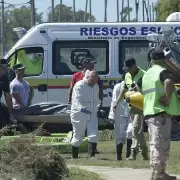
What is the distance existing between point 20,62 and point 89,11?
4642 cm

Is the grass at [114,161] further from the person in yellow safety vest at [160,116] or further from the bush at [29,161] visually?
the bush at [29,161]

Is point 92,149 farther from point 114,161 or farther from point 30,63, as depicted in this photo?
point 30,63

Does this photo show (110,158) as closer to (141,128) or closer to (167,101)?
(141,128)

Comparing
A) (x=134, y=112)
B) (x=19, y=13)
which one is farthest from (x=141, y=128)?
(x=19, y=13)

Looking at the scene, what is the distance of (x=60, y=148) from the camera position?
15.7 metres

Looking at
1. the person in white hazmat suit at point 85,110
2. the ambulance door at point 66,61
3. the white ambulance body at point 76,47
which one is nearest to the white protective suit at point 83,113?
the person in white hazmat suit at point 85,110

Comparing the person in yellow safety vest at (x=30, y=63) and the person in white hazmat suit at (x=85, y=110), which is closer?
the person in white hazmat suit at (x=85, y=110)

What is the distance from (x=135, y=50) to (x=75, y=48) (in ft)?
5.20

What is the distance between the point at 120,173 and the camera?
12.5 metres

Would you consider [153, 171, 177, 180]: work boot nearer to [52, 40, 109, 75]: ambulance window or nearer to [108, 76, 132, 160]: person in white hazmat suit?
[108, 76, 132, 160]: person in white hazmat suit

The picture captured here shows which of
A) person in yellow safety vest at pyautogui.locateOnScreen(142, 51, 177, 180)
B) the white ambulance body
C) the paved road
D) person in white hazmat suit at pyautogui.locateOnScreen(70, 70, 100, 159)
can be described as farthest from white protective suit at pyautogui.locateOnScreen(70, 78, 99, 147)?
the white ambulance body

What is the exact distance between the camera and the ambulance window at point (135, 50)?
70.2 ft

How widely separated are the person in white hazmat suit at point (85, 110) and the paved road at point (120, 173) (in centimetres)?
175

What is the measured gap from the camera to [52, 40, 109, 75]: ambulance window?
2144 cm
